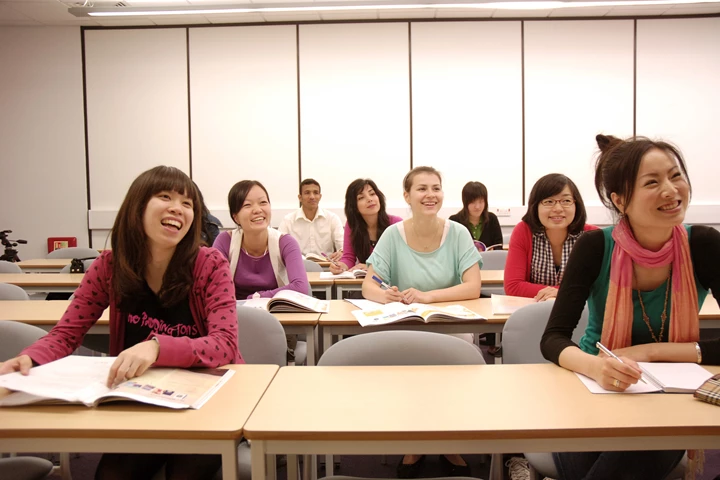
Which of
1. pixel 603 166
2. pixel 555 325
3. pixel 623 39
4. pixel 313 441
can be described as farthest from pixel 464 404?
pixel 623 39

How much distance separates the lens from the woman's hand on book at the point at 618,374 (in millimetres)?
1164

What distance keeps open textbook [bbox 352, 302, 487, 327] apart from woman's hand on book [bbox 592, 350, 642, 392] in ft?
2.87

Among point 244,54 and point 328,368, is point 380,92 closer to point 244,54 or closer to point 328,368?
point 244,54

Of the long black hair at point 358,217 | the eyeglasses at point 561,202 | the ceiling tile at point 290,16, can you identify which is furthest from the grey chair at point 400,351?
the ceiling tile at point 290,16

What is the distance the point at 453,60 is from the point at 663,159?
199 inches

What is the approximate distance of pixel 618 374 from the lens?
118 cm

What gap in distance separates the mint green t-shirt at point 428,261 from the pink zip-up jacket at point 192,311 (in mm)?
1221

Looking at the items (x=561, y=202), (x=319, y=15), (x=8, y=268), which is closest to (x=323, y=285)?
(x=561, y=202)

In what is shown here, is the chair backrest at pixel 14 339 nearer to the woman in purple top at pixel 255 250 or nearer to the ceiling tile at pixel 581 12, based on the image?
the woman in purple top at pixel 255 250

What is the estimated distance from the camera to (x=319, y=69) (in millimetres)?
6066

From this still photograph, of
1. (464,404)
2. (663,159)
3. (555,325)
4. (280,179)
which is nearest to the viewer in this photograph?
(464,404)

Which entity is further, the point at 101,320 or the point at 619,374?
the point at 101,320

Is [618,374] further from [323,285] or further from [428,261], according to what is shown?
[323,285]

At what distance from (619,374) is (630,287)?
0.36m
